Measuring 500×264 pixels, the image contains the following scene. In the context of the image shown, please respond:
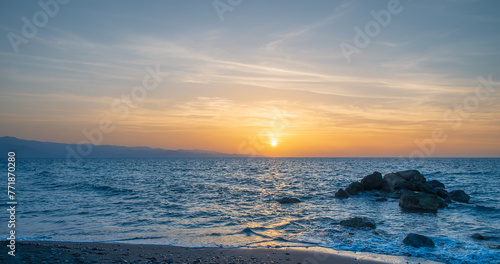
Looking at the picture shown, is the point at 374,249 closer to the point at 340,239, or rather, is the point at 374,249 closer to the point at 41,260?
the point at 340,239

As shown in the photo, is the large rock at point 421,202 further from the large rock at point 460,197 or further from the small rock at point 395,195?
the small rock at point 395,195

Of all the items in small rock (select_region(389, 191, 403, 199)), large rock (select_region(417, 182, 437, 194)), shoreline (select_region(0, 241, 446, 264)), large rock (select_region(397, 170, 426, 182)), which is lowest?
small rock (select_region(389, 191, 403, 199))

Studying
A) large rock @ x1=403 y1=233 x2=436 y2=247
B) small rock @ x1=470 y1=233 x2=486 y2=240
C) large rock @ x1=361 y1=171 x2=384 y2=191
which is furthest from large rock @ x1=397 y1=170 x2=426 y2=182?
large rock @ x1=403 y1=233 x2=436 y2=247

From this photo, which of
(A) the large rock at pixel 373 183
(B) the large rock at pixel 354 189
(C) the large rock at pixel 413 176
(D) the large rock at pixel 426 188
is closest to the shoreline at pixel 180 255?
(D) the large rock at pixel 426 188

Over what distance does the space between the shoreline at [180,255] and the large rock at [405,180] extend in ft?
81.3

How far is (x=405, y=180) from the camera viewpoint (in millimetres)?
35656

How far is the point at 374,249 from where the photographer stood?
13.2 m

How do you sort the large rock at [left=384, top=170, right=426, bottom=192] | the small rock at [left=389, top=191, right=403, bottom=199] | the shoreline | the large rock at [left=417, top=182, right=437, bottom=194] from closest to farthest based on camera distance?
the shoreline, the large rock at [left=417, top=182, right=437, bottom=194], the small rock at [left=389, top=191, right=403, bottom=199], the large rock at [left=384, top=170, right=426, bottom=192]

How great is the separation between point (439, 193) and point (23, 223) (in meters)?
35.4

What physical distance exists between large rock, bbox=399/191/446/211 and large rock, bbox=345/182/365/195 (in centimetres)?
903

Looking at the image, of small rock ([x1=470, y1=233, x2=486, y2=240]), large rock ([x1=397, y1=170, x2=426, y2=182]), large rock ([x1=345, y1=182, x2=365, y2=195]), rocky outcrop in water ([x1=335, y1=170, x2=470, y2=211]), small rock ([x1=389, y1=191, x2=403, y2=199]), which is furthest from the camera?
large rock ([x1=397, y1=170, x2=426, y2=182])

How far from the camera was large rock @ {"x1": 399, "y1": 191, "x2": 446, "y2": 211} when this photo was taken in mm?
24031

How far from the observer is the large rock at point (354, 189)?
3447 centimetres

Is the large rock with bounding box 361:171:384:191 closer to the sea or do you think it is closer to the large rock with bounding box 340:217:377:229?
the sea
